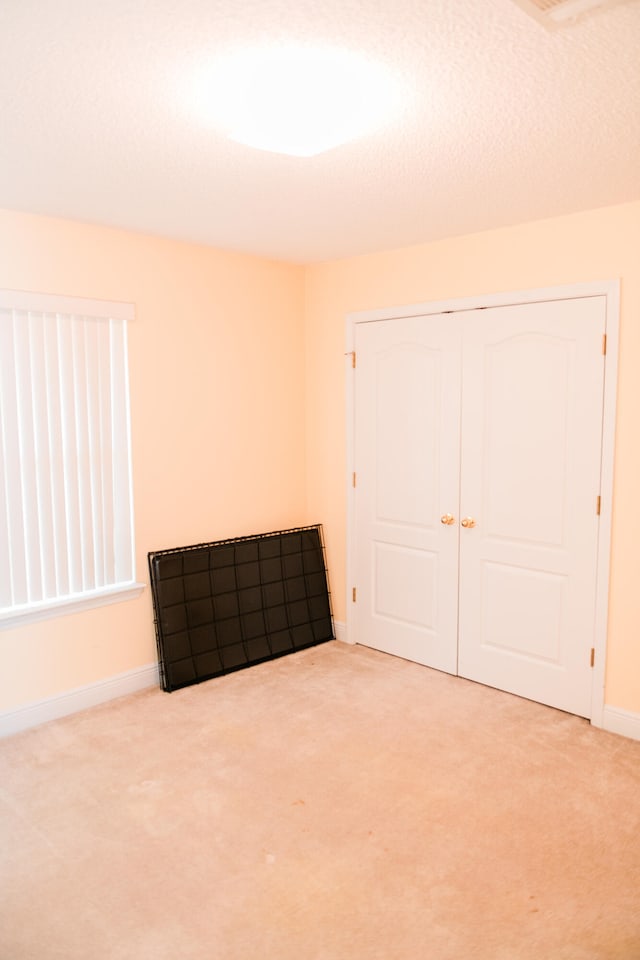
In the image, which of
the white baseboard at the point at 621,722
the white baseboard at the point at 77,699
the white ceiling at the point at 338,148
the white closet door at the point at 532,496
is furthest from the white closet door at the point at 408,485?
the white baseboard at the point at 77,699

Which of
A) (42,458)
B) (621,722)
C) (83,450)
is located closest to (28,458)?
(42,458)

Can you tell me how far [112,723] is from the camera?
336 centimetres

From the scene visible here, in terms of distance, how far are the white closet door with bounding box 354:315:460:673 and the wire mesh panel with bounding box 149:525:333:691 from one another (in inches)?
13.2

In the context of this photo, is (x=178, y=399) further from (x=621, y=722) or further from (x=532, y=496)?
(x=621, y=722)

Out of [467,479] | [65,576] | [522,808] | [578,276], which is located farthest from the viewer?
[467,479]

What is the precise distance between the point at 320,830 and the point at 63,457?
210 cm

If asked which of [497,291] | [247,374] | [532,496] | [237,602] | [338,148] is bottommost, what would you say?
[237,602]

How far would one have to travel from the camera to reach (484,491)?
3676 millimetres

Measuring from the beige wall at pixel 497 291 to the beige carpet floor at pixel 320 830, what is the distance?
0.73m

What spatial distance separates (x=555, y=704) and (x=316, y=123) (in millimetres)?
2918

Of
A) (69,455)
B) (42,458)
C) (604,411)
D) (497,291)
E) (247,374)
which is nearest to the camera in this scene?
(604,411)

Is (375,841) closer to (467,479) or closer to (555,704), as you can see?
(555,704)

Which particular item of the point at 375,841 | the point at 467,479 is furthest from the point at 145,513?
the point at 375,841

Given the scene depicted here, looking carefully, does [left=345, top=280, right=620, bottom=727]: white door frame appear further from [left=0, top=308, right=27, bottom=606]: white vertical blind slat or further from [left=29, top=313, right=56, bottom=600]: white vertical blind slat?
[left=0, top=308, right=27, bottom=606]: white vertical blind slat
